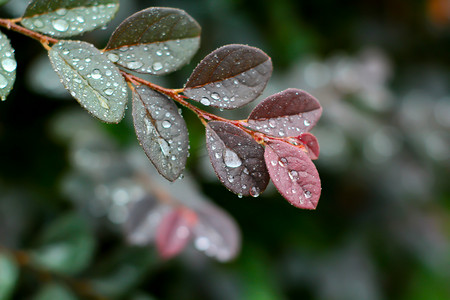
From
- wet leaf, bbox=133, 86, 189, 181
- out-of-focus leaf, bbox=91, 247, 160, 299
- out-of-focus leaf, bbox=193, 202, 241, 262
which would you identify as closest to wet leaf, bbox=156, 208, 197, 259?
out-of-focus leaf, bbox=193, 202, 241, 262

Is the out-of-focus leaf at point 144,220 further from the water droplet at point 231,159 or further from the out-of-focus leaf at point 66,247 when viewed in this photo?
the water droplet at point 231,159

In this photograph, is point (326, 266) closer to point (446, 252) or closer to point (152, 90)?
point (446, 252)

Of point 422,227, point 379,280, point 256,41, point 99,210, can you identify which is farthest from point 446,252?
point 99,210

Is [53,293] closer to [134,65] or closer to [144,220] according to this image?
[144,220]

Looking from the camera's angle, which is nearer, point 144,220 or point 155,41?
point 155,41

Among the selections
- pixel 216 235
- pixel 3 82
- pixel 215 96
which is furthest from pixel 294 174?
pixel 216 235
